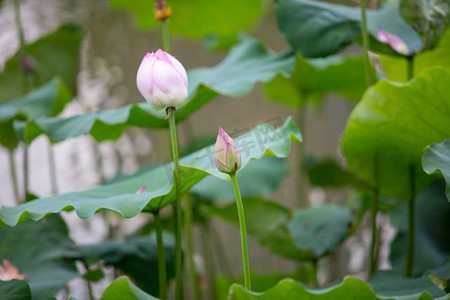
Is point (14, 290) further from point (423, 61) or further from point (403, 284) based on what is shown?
point (423, 61)

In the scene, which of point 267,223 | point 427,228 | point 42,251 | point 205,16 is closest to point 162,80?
point 42,251

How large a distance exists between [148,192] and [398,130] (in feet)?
1.21

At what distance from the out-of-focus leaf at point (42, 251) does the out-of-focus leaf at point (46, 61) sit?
0.51 metres

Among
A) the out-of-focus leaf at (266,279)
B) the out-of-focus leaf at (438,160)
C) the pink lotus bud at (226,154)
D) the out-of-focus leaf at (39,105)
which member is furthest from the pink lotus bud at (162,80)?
the out-of-focus leaf at (266,279)

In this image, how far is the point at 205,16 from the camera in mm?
1375

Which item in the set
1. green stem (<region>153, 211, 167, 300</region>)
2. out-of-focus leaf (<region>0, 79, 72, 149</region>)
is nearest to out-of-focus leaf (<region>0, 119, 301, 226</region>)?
green stem (<region>153, 211, 167, 300</region>)

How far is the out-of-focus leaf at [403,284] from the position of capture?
0.61 m

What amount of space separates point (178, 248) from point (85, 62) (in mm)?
1292

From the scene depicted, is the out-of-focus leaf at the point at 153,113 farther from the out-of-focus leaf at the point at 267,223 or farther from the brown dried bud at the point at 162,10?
the out-of-focus leaf at the point at 267,223

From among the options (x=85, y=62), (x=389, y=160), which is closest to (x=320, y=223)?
(x=389, y=160)

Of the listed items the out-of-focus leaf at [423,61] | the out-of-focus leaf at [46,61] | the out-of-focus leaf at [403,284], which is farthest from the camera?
the out-of-focus leaf at [46,61]

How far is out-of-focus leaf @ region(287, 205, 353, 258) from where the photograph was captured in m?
0.91

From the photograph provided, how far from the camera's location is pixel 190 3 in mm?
1283

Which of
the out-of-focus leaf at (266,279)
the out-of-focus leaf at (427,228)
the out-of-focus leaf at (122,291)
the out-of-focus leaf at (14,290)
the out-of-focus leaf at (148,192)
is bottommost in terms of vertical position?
the out-of-focus leaf at (266,279)
